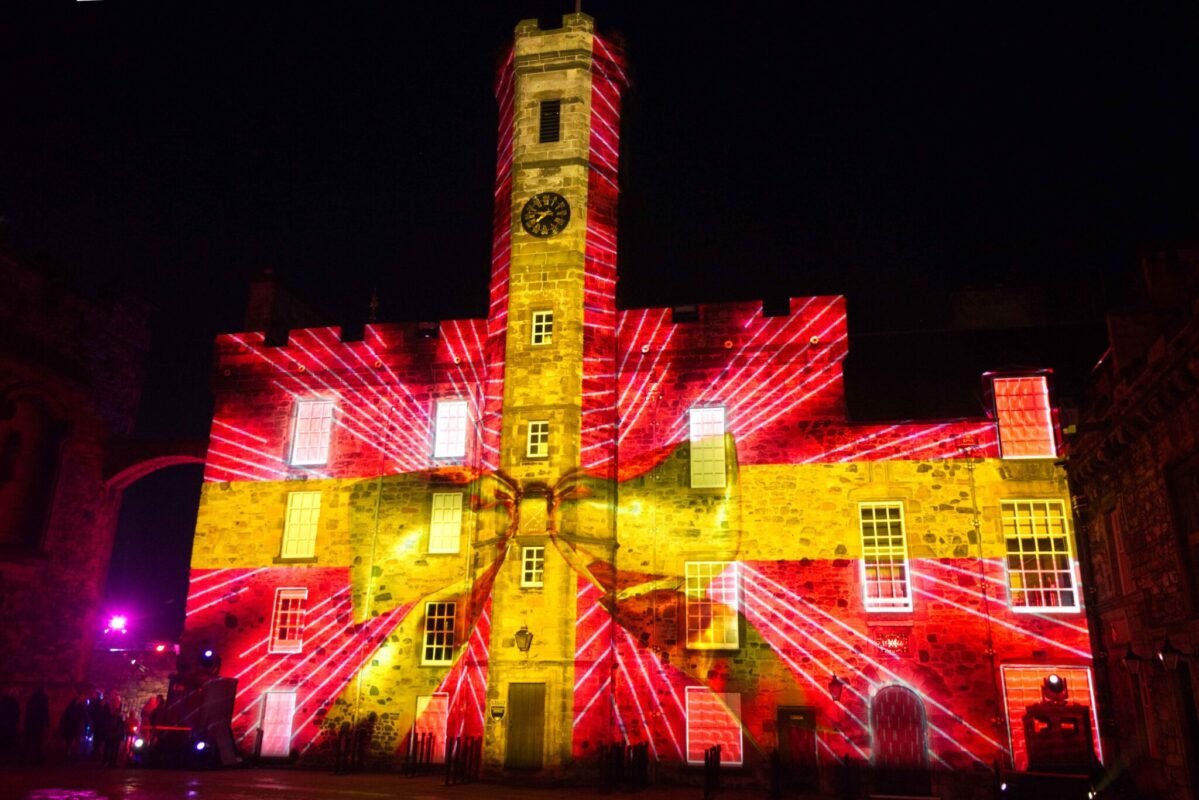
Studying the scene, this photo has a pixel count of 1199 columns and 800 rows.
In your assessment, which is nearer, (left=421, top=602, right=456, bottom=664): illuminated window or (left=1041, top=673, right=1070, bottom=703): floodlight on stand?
(left=1041, top=673, right=1070, bottom=703): floodlight on stand

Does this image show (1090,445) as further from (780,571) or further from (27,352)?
(27,352)

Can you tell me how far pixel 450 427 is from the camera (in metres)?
20.3

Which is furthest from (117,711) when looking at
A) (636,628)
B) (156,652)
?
(636,628)

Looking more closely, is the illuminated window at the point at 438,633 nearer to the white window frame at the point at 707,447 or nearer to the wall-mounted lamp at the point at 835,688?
the white window frame at the point at 707,447

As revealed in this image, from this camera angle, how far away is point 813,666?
1714 cm

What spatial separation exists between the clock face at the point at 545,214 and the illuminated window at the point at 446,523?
6510 millimetres

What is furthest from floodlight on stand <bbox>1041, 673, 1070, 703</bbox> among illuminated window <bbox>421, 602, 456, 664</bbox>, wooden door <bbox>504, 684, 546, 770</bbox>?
illuminated window <bbox>421, 602, 456, 664</bbox>

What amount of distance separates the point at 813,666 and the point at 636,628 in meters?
3.67

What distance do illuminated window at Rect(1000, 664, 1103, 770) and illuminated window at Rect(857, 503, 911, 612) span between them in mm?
2325

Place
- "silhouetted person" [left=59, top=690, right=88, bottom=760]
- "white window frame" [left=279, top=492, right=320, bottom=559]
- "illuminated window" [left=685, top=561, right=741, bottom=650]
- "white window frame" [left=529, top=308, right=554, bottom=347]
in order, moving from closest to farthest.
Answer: "illuminated window" [left=685, top=561, right=741, bottom=650], "silhouetted person" [left=59, top=690, right=88, bottom=760], "white window frame" [left=529, top=308, right=554, bottom=347], "white window frame" [left=279, top=492, right=320, bottom=559]

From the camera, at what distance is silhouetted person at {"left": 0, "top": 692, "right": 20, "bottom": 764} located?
721 inches

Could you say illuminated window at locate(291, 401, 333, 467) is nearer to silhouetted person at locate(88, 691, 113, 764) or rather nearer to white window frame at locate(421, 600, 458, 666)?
white window frame at locate(421, 600, 458, 666)

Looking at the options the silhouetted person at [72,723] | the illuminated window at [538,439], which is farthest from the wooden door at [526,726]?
the silhouetted person at [72,723]

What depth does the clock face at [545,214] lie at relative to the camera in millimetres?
19875
